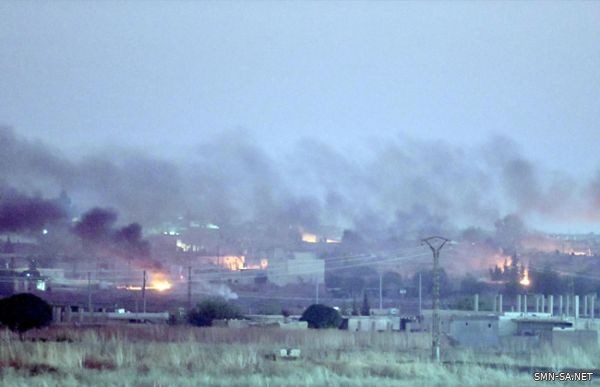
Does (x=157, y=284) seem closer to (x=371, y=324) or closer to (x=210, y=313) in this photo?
(x=210, y=313)

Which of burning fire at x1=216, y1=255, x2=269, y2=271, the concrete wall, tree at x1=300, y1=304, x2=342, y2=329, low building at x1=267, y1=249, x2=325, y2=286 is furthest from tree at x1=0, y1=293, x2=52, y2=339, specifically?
burning fire at x1=216, y1=255, x2=269, y2=271

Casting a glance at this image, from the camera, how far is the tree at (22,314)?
51.8 meters

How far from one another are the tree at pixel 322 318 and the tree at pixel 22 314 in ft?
47.0

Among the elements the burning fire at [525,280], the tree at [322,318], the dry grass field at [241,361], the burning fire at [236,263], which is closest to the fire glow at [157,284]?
the burning fire at [236,263]

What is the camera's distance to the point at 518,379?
34.4m

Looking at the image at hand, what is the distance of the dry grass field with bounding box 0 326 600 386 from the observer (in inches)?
1314

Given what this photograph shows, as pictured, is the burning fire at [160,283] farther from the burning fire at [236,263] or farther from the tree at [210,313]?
the tree at [210,313]

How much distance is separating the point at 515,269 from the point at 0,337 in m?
59.4

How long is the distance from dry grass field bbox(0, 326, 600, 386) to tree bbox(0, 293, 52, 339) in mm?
769

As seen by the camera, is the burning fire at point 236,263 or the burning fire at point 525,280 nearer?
the burning fire at point 525,280

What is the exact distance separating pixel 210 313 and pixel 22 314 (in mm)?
15051

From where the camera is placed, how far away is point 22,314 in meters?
51.9

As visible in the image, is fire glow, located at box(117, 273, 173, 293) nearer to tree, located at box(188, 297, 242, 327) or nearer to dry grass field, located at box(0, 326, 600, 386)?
tree, located at box(188, 297, 242, 327)

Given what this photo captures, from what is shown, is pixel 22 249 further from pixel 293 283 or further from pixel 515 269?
pixel 515 269
